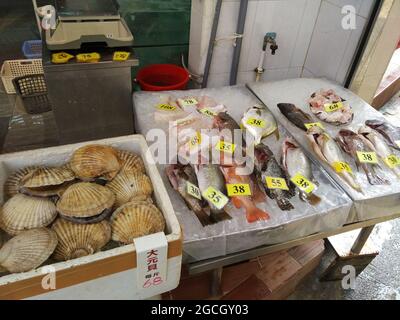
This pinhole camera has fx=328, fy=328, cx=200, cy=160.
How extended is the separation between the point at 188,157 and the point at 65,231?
72 centimetres

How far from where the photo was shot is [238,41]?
8.63ft

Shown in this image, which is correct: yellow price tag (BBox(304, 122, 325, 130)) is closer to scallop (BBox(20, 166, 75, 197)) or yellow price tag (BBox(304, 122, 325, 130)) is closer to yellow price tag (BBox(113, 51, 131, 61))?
yellow price tag (BBox(113, 51, 131, 61))

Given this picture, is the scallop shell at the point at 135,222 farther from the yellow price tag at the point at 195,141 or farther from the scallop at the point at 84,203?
the yellow price tag at the point at 195,141

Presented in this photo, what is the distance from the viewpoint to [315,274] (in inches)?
92.4

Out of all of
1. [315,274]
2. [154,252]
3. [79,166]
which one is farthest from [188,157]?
[315,274]

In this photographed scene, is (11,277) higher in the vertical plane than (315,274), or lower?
higher

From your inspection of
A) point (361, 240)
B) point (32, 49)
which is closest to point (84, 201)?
point (361, 240)

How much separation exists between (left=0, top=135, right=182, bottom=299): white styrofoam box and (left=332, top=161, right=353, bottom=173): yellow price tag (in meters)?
1.00

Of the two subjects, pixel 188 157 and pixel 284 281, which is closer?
pixel 188 157

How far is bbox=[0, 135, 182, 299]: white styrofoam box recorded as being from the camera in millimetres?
910

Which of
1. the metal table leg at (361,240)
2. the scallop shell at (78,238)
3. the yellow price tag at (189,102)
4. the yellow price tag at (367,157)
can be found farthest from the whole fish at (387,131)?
the scallop shell at (78,238)

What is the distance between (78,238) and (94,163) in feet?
0.98

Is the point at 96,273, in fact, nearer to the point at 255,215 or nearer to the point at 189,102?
the point at 255,215
